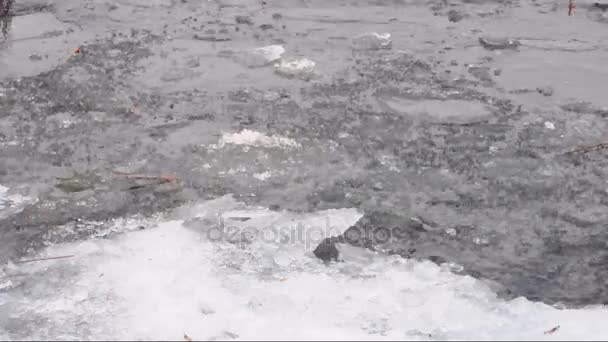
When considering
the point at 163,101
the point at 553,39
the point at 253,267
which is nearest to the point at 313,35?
the point at 163,101

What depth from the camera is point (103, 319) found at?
8.18ft

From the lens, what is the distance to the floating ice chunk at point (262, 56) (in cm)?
425

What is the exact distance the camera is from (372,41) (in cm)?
444

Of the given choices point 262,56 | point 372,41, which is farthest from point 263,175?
point 372,41

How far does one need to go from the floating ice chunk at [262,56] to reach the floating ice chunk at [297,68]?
7 centimetres

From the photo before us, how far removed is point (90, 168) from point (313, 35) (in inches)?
70.5

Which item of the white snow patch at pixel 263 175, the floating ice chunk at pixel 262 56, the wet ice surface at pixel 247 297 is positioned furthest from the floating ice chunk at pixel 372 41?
the wet ice surface at pixel 247 297

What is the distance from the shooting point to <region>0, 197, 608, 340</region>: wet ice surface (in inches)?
96.7

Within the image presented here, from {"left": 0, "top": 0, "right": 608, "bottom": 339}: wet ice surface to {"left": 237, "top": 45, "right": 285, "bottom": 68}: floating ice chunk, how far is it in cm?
2

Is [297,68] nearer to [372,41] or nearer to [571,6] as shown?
[372,41]

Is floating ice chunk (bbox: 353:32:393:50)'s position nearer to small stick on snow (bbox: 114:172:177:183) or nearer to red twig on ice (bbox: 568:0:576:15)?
red twig on ice (bbox: 568:0:576:15)

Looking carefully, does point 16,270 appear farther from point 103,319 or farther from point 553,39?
point 553,39

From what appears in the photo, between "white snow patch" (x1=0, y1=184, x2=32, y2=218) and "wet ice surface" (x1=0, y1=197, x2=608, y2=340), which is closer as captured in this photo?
"wet ice surface" (x1=0, y1=197, x2=608, y2=340)

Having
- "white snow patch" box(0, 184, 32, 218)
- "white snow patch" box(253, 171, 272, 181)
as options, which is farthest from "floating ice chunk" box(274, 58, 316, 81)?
"white snow patch" box(0, 184, 32, 218)
